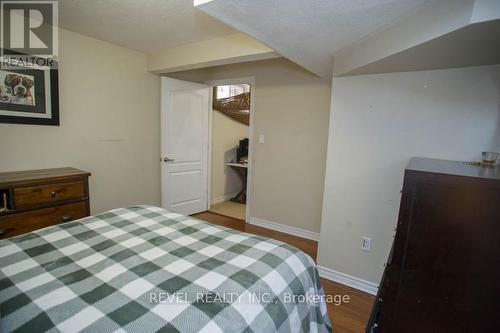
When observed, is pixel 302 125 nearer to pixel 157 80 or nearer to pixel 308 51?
Answer: pixel 308 51

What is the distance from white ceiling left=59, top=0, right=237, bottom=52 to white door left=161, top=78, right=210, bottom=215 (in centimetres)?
75

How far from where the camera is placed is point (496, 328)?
98 cm

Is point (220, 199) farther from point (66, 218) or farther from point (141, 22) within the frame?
point (141, 22)

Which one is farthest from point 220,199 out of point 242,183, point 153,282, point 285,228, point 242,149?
point 153,282

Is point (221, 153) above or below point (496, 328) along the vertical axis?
above

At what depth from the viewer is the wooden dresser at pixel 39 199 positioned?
176cm

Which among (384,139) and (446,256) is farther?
(384,139)

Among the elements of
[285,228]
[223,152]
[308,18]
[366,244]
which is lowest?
[285,228]

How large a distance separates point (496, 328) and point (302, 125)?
7.61ft

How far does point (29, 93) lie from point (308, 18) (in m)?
2.35

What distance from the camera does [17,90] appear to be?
2.01m

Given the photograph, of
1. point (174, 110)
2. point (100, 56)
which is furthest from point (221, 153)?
point (100, 56)

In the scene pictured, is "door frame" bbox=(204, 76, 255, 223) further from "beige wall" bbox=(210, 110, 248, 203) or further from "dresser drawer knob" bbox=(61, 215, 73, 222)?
"dresser drawer knob" bbox=(61, 215, 73, 222)

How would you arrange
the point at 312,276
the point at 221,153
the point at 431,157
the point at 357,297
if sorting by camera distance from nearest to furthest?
the point at 312,276, the point at 431,157, the point at 357,297, the point at 221,153
